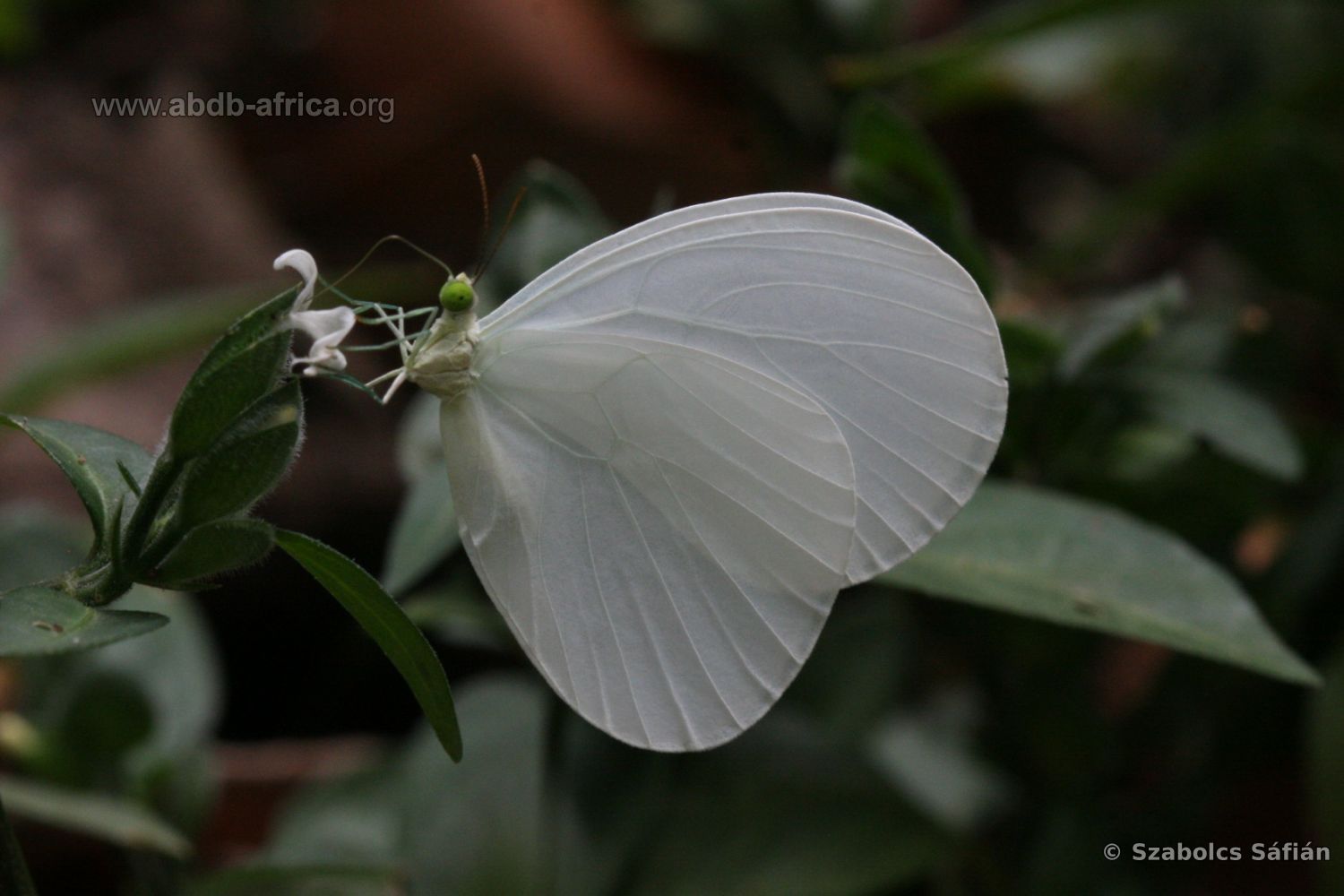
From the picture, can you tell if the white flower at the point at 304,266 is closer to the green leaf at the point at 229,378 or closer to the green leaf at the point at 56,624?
the green leaf at the point at 229,378

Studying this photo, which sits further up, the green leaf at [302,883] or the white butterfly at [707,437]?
the white butterfly at [707,437]

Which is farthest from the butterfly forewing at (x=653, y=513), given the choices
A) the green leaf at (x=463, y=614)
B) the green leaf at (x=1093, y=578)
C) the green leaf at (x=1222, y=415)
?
the green leaf at (x=1222, y=415)

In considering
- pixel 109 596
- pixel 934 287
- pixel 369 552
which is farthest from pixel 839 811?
pixel 369 552

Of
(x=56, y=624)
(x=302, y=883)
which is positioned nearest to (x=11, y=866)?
(x=56, y=624)

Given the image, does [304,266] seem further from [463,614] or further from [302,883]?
[302,883]

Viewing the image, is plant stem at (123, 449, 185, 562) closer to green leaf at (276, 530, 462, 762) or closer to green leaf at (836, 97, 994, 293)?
green leaf at (276, 530, 462, 762)

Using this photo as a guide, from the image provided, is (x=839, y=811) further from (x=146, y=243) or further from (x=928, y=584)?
(x=146, y=243)

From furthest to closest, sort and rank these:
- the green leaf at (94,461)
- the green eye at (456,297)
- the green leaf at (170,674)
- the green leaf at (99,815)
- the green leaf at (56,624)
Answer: the green leaf at (170,674) → the green leaf at (99,815) → the green eye at (456,297) → the green leaf at (94,461) → the green leaf at (56,624)
